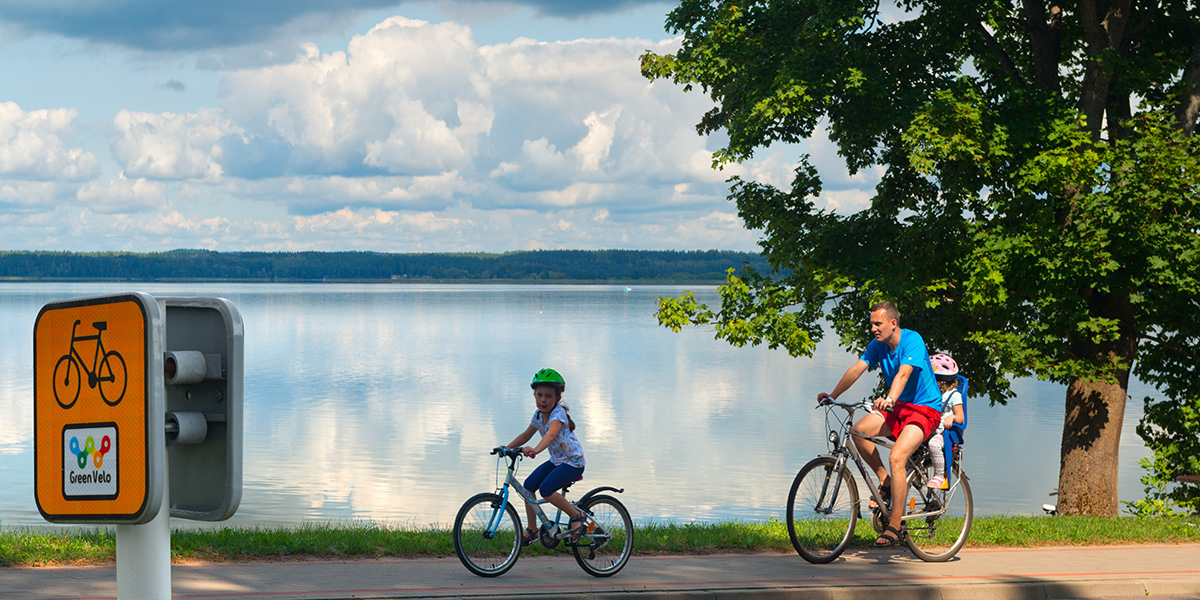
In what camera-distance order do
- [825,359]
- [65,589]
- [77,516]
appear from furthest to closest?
1. [825,359]
2. [65,589]
3. [77,516]

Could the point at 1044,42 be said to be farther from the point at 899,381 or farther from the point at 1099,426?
the point at 899,381

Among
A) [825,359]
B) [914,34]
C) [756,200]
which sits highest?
[914,34]

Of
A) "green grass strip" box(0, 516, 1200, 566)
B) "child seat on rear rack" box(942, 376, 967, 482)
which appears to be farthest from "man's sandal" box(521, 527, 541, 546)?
"child seat on rear rack" box(942, 376, 967, 482)

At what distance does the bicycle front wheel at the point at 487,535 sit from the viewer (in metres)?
7.76

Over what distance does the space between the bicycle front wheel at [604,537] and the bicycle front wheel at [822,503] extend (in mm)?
1261

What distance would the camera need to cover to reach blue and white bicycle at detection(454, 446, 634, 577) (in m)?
Answer: 7.80

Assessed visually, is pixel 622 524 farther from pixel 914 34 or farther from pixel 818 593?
pixel 914 34

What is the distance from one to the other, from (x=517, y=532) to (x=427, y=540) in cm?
131

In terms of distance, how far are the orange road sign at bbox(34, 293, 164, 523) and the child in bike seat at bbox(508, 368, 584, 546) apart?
5084mm

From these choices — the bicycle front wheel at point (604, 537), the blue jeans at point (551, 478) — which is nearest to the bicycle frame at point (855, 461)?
the bicycle front wheel at point (604, 537)

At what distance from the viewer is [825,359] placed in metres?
58.6

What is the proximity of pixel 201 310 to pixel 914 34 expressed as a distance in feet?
49.0

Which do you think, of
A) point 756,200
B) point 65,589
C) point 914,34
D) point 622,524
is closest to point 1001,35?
point 914,34

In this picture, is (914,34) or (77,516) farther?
(914,34)
